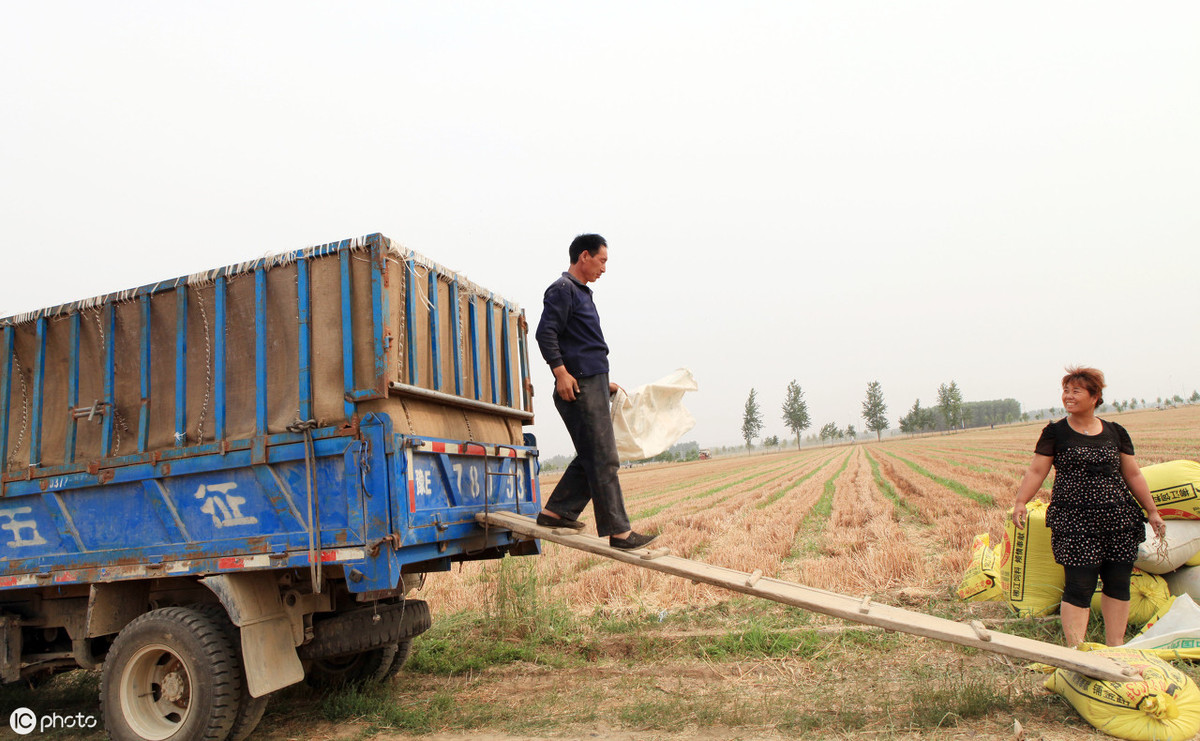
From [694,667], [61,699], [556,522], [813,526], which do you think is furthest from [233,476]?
[813,526]

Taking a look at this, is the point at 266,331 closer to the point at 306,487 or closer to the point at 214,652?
the point at 306,487

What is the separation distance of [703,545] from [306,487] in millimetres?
8073

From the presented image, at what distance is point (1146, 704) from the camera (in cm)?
338

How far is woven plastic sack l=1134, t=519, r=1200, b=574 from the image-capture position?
4.92 meters

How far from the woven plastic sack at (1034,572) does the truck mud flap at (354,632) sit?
4.46 meters

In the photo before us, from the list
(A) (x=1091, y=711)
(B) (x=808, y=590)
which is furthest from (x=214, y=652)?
(A) (x=1091, y=711)

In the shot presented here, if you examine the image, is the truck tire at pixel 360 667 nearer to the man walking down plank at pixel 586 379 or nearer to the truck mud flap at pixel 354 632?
the truck mud flap at pixel 354 632

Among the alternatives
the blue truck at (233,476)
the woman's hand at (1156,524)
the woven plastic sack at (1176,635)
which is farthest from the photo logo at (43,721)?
the woman's hand at (1156,524)

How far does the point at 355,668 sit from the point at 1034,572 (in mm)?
5186

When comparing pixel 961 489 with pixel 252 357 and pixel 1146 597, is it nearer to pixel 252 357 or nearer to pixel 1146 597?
pixel 1146 597

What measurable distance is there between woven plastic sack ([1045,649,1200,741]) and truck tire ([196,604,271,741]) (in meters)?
4.49

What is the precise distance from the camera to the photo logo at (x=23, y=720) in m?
5.41

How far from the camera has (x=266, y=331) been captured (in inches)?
181

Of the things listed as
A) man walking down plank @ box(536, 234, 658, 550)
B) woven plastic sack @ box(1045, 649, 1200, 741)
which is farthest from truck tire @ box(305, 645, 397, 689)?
woven plastic sack @ box(1045, 649, 1200, 741)
